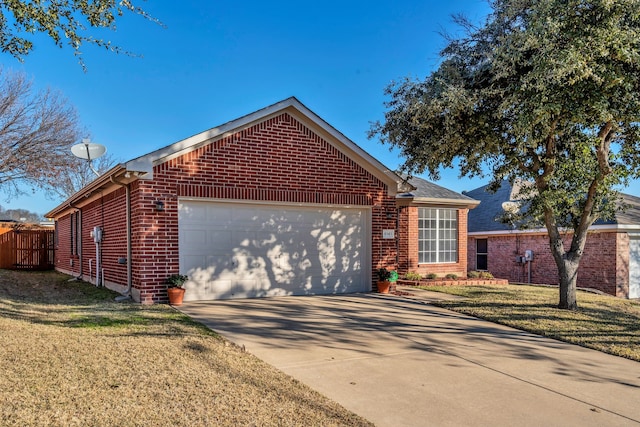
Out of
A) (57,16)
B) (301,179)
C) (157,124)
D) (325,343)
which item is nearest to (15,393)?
(325,343)

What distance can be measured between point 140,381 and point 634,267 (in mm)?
19199

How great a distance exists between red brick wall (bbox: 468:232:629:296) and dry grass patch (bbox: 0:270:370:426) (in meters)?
16.2

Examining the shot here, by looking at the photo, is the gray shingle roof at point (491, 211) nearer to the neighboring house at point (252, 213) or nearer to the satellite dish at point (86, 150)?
the neighboring house at point (252, 213)

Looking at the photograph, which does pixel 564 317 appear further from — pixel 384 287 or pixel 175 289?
pixel 175 289

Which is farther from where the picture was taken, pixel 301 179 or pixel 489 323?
pixel 301 179

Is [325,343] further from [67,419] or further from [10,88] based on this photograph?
[10,88]

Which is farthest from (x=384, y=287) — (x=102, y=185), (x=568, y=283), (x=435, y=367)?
(x=102, y=185)

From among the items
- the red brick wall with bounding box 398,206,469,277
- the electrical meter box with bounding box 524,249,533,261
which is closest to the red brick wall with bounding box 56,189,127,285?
the red brick wall with bounding box 398,206,469,277

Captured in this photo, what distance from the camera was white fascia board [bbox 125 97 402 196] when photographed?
31.9 feet

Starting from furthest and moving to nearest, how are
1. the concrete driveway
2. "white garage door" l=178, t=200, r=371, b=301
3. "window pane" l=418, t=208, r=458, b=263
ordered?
1. "window pane" l=418, t=208, r=458, b=263
2. "white garage door" l=178, t=200, r=371, b=301
3. the concrete driveway

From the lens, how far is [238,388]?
4617 mm

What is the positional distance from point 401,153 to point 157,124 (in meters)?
14.9

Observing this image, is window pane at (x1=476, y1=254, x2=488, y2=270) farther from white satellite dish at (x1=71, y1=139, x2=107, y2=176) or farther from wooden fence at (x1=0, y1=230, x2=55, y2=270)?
wooden fence at (x1=0, y1=230, x2=55, y2=270)

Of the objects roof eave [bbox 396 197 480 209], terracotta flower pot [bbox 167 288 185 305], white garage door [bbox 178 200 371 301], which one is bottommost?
terracotta flower pot [bbox 167 288 185 305]
